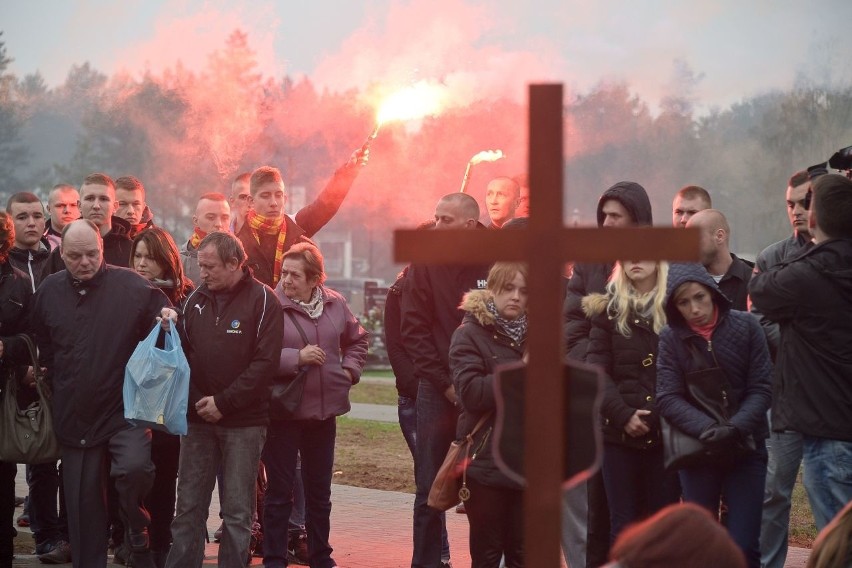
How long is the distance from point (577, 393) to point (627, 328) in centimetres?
199

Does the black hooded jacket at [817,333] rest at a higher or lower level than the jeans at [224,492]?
higher

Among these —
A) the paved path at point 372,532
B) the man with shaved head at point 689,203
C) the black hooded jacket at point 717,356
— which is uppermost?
the man with shaved head at point 689,203

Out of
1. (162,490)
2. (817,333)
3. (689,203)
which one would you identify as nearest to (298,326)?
(162,490)

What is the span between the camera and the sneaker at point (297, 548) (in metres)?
8.39

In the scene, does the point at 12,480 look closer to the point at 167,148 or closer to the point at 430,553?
the point at 430,553

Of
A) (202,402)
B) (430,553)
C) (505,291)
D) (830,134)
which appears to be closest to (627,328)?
(505,291)

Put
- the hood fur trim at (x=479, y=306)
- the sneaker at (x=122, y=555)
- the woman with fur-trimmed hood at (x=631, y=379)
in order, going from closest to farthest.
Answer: the hood fur trim at (x=479, y=306) → the woman with fur-trimmed hood at (x=631, y=379) → the sneaker at (x=122, y=555)

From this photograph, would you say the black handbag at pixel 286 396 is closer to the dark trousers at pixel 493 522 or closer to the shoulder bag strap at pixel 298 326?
the shoulder bag strap at pixel 298 326

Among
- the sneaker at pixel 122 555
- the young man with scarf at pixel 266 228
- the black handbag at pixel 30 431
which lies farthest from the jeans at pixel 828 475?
the sneaker at pixel 122 555

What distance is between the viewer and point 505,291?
6.27 metres

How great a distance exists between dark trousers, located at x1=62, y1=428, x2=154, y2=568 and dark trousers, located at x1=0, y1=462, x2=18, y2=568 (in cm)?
71

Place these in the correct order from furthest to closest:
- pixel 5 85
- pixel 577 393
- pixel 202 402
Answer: pixel 5 85 < pixel 202 402 < pixel 577 393

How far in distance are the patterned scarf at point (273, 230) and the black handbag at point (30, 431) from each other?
1873 millimetres

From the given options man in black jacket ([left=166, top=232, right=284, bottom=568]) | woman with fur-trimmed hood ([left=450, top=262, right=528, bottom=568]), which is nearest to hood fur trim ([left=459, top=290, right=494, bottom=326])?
woman with fur-trimmed hood ([left=450, top=262, right=528, bottom=568])
